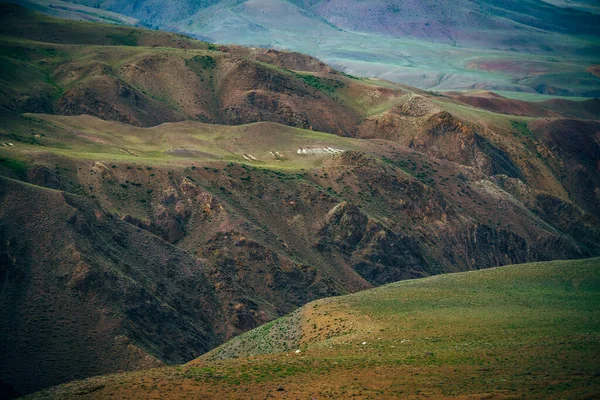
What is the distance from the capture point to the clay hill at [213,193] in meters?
78.9

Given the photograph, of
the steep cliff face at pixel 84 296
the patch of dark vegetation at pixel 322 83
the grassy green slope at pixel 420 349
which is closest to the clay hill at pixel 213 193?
the steep cliff face at pixel 84 296

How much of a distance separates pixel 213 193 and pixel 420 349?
57.5 meters

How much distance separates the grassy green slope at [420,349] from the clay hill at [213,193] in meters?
15.9

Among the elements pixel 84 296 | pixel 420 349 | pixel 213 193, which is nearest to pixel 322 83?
pixel 213 193

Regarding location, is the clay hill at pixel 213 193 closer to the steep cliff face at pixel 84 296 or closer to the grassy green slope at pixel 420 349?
the steep cliff face at pixel 84 296

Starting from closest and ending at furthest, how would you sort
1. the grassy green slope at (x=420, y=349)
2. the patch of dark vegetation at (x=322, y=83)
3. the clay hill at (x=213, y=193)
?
the grassy green slope at (x=420, y=349) < the clay hill at (x=213, y=193) < the patch of dark vegetation at (x=322, y=83)

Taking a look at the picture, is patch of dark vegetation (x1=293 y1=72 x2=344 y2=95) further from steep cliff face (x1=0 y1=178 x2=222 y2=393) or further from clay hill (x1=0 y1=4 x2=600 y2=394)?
steep cliff face (x1=0 y1=178 x2=222 y2=393)

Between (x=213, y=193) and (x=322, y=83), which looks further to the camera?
(x=322, y=83)

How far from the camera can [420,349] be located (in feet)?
187

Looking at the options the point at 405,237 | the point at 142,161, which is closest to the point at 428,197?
the point at 405,237

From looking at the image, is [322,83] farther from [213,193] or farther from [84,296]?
[84,296]

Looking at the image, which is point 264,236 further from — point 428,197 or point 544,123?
point 544,123

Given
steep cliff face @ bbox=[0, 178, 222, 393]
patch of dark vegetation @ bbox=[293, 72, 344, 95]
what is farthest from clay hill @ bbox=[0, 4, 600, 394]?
patch of dark vegetation @ bbox=[293, 72, 344, 95]

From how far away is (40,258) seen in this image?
261ft
